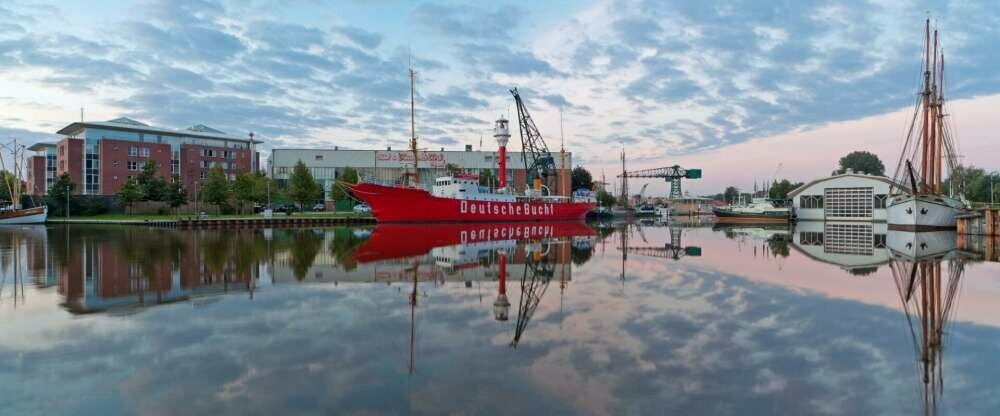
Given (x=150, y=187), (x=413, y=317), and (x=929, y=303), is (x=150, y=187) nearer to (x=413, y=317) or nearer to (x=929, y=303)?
(x=413, y=317)

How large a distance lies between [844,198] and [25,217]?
8059 cm

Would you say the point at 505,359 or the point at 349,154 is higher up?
the point at 349,154

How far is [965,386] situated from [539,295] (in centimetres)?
700

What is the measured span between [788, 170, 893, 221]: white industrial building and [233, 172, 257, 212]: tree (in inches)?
2413

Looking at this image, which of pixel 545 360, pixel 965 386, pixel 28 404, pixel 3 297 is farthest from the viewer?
pixel 3 297

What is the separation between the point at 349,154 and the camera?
85.7 m

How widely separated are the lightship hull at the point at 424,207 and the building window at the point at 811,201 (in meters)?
31.9

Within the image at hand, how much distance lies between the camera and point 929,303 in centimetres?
1007

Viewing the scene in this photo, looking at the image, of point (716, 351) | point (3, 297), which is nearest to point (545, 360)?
point (716, 351)

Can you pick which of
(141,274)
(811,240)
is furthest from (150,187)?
(811,240)

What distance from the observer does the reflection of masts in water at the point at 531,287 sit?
852 cm

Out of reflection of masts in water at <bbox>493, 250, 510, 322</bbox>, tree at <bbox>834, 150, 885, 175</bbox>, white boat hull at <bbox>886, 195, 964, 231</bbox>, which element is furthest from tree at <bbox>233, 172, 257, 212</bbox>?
tree at <bbox>834, 150, 885, 175</bbox>

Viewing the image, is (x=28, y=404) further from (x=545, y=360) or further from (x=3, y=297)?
(x=3, y=297)

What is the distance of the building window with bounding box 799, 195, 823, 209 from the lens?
5677 centimetres
